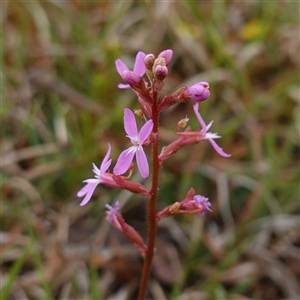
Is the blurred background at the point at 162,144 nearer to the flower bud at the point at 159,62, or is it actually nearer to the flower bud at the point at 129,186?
the flower bud at the point at 129,186

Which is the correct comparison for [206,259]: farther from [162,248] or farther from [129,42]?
[129,42]

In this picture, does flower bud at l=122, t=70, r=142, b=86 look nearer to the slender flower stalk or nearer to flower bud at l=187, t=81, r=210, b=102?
the slender flower stalk

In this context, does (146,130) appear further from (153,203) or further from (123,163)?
(153,203)

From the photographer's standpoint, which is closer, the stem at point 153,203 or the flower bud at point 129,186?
the stem at point 153,203

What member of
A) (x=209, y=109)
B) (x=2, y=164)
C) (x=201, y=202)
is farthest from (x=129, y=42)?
(x=201, y=202)

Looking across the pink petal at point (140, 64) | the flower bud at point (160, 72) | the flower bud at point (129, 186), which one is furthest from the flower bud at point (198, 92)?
the flower bud at point (129, 186)

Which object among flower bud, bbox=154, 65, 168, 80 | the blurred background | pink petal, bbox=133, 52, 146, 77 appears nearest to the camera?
flower bud, bbox=154, 65, 168, 80

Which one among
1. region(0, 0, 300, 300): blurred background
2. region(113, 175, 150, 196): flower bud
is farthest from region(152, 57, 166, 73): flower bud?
region(0, 0, 300, 300): blurred background

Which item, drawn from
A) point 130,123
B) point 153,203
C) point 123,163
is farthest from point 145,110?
point 153,203
